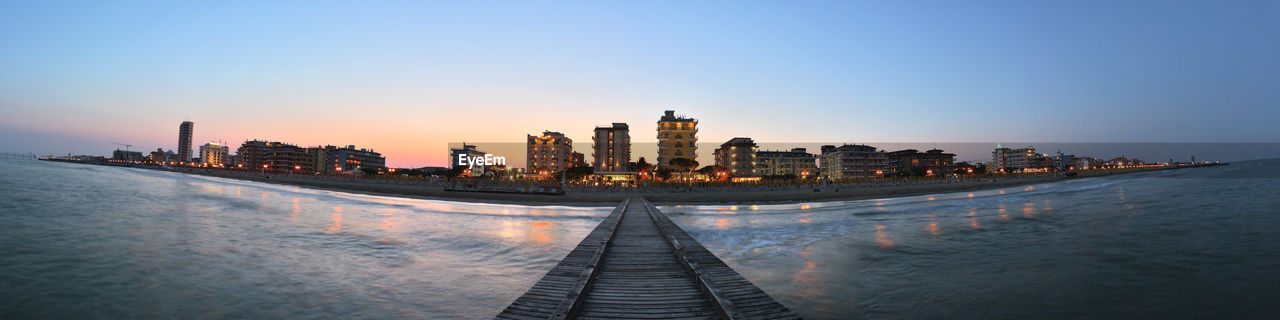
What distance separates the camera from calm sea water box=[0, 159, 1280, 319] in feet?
30.9

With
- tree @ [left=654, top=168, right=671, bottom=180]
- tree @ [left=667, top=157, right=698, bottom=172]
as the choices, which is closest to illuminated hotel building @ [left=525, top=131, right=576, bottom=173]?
tree @ [left=654, top=168, right=671, bottom=180]

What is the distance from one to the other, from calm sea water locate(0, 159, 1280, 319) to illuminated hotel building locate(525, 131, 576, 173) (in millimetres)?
108542

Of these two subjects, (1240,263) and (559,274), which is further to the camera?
(1240,263)

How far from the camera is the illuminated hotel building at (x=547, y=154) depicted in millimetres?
131875

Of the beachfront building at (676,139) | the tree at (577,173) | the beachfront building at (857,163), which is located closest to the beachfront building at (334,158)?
the tree at (577,173)

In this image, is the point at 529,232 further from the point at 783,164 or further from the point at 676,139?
the point at 783,164

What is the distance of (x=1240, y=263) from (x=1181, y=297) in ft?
16.0

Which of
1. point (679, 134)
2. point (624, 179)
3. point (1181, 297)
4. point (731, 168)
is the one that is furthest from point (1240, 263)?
point (731, 168)

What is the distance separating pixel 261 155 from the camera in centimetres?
17588

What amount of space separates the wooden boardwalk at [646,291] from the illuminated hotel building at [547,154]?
121 metres

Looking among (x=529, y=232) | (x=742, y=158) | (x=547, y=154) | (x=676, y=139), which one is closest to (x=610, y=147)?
(x=676, y=139)

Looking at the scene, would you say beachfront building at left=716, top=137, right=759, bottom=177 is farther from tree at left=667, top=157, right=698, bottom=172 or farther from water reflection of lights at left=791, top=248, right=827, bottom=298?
water reflection of lights at left=791, top=248, right=827, bottom=298

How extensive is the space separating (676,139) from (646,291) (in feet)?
345

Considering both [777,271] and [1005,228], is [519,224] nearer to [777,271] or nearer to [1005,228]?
[777,271]
